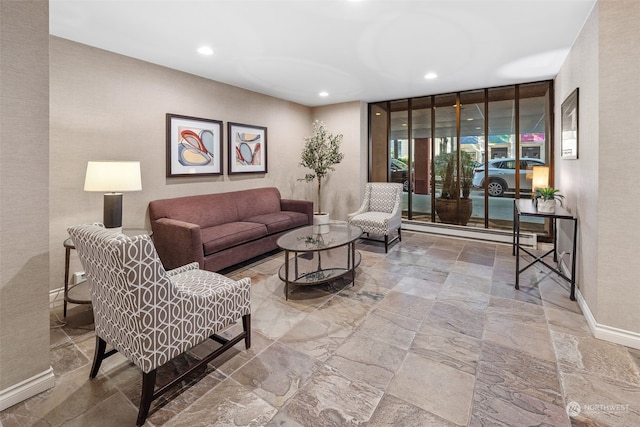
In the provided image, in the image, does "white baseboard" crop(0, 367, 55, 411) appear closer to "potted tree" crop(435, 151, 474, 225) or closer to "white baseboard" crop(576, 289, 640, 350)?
"white baseboard" crop(576, 289, 640, 350)

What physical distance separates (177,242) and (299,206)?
7.41 ft

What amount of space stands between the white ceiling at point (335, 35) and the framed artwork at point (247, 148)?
0.81m

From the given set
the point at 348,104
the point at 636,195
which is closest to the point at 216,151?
the point at 348,104

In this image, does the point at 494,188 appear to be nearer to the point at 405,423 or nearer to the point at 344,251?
the point at 344,251

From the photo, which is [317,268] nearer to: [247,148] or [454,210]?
[247,148]

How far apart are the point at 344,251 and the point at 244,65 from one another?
9.47 feet

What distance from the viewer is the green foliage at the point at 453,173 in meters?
5.57

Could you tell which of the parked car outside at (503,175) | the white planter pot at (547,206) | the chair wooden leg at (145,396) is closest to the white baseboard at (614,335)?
the white planter pot at (547,206)

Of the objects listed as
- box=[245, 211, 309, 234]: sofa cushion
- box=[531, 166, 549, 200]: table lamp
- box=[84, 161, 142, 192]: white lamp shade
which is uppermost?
box=[531, 166, 549, 200]: table lamp

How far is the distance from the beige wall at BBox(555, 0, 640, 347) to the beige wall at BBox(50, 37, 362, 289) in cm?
431

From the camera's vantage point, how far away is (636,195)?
2.15m

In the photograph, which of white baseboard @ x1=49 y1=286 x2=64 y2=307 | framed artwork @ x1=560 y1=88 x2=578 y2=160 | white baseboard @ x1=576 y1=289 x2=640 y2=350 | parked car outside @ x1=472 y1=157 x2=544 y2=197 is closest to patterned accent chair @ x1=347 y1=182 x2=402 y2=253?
parked car outside @ x1=472 y1=157 x2=544 y2=197

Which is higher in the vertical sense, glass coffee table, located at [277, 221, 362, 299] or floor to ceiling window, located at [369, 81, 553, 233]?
floor to ceiling window, located at [369, 81, 553, 233]

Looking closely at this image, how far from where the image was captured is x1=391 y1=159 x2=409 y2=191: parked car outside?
6.27 m
